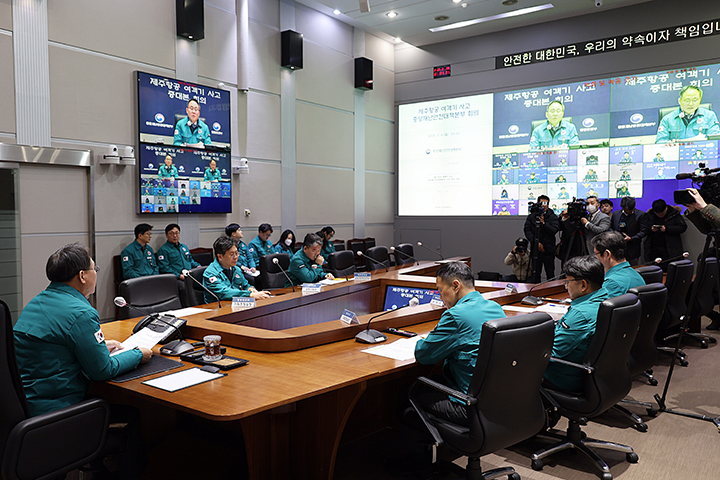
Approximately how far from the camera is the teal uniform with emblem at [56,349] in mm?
1972

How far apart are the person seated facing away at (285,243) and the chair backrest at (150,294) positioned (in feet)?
10.3

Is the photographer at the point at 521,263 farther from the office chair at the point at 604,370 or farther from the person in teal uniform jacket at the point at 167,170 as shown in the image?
the office chair at the point at 604,370

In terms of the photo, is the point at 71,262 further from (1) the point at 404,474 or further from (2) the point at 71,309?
(1) the point at 404,474

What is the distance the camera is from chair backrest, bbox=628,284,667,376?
119 inches

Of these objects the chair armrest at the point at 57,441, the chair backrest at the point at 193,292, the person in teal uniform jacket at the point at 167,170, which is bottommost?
the chair armrest at the point at 57,441

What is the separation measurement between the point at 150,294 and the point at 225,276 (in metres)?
0.72

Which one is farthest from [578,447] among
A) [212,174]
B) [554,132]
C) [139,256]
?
[554,132]

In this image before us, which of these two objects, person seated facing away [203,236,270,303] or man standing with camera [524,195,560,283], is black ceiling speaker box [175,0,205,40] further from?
man standing with camera [524,195,560,283]

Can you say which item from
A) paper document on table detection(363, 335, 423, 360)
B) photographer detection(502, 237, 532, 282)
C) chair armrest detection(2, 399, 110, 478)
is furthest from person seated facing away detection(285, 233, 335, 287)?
chair armrest detection(2, 399, 110, 478)

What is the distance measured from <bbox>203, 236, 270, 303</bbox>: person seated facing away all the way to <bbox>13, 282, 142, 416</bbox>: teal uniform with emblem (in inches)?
78.1

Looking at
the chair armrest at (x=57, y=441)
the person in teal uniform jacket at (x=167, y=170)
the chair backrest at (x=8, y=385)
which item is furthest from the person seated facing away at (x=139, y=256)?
the chair backrest at (x=8, y=385)

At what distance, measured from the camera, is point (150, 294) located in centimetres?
371

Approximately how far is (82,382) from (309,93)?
22.8 ft

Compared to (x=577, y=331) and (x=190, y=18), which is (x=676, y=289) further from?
(x=190, y=18)
